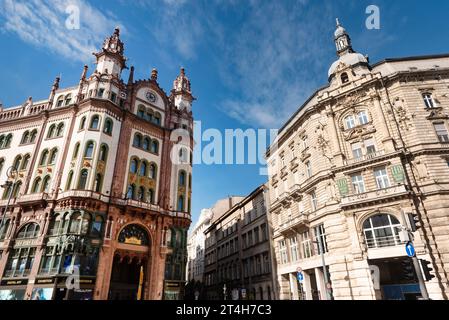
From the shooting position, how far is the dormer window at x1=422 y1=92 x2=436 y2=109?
91.1 ft

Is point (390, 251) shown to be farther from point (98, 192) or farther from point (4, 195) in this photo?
point (4, 195)

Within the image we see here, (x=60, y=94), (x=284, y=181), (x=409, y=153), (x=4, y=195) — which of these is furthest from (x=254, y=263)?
(x=60, y=94)

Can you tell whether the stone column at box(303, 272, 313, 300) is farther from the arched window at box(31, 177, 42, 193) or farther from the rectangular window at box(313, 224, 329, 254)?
the arched window at box(31, 177, 42, 193)

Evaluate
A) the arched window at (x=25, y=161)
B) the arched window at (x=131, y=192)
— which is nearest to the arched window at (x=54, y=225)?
the arched window at (x=131, y=192)

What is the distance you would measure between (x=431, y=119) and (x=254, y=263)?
95.0 ft

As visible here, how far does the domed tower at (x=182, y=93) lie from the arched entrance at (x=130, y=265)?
22.0 m

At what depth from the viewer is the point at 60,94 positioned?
39750mm

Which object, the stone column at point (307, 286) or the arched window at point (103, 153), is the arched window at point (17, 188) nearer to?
the arched window at point (103, 153)

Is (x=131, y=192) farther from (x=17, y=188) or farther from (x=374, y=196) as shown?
(x=374, y=196)

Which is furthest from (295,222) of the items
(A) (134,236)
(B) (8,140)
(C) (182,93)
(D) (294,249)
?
(B) (8,140)

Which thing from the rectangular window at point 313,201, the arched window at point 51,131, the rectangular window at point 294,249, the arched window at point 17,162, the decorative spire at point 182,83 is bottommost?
the rectangular window at point 294,249

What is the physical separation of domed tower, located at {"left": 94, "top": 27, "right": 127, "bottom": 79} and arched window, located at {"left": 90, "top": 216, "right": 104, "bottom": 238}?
66.5 ft

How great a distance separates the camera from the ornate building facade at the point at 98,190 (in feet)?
91.5
